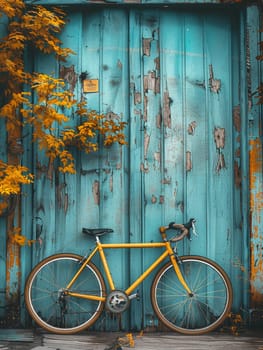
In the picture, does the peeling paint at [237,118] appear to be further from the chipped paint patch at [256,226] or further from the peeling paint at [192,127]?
the peeling paint at [192,127]

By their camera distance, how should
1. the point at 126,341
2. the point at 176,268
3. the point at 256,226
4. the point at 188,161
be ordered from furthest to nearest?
the point at 188,161, the point at 256,226, the point at 176,268, the point at 126,341

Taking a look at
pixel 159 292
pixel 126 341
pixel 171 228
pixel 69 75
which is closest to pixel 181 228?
pixel 171 228

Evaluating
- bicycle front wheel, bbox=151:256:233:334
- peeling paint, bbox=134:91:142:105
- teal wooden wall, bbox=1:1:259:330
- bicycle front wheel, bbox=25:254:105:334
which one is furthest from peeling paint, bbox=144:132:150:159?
bicycle front wheel, bbox=25:254:105:334

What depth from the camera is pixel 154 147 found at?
6219 mm

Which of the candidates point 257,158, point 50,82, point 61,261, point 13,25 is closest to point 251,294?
point 257,158

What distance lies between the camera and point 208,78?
20.4 feet

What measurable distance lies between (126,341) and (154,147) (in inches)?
74.1

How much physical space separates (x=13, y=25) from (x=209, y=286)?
10.3ft

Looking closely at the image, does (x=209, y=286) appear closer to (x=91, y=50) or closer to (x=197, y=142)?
(x=197, y=142)

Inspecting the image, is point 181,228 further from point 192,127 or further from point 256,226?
point 192,127

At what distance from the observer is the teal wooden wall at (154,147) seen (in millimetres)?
6160

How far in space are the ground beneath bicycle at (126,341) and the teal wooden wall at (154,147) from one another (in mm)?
298

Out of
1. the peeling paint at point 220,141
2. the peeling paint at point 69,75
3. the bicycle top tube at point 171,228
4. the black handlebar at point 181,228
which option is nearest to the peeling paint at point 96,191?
the bicycle top tube at point 171,228

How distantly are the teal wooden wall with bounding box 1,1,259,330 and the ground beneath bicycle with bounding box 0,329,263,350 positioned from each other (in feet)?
0.98
